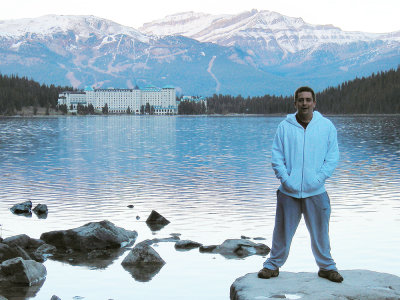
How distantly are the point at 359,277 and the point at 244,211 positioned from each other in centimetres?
1400

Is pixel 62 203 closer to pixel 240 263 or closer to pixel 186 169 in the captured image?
pixel 240 263

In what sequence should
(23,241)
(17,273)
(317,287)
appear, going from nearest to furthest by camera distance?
1. (317,287)
2. (17,273)
3. (23,241)

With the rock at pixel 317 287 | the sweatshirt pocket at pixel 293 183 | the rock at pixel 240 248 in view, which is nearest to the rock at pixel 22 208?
the rock at pixel 240 248

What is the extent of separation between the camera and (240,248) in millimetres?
19328

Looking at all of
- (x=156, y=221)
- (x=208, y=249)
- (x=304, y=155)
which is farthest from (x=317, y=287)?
(x=156, y=221)

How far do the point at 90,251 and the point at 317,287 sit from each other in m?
10.3

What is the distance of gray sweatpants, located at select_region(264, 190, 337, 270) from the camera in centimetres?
1181

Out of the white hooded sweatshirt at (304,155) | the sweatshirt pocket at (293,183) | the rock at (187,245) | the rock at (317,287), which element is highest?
the white hooded sweatshirt at (304,155)

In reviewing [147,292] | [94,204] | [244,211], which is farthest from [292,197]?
[94,204]

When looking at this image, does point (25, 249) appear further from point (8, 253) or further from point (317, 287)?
point (317, 287)

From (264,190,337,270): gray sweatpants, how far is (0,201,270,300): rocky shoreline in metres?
5.93

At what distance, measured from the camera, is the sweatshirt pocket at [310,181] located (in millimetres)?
11586

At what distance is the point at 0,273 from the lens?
54.0 ft

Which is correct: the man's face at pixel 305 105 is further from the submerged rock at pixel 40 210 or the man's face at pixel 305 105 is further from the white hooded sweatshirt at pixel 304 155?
the submerged rock at pixel 40 210
